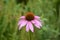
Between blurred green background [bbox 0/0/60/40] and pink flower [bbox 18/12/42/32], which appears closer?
pink flower [bbox 18/12/42/32]

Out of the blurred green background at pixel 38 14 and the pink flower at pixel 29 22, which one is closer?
the pink flower at pixel 29 22

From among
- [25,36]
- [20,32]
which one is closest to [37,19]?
[25,36]

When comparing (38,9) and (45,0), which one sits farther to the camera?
(45,0)

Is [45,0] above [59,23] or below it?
above

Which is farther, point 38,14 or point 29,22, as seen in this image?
point 38,14

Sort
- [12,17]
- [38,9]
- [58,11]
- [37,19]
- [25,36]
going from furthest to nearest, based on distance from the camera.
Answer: [58,11] < [38,9] < [12,17] < [25,36] < [37,19]

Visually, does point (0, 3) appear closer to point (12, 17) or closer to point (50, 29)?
point (12, 17)

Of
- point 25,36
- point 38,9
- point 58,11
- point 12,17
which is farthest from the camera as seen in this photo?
point 58,11
